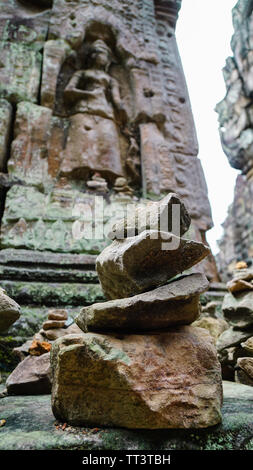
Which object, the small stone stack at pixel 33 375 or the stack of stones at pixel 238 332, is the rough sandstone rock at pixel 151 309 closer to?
the small stone stack at pixel 33 375

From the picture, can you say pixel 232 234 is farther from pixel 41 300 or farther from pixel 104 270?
pixel 104 270

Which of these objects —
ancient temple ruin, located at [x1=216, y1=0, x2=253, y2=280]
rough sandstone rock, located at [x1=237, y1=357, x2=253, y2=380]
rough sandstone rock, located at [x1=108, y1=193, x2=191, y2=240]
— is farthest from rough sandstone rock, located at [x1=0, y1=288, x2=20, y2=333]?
ancient temple ruin, located at [x1=216, y1=0, x2=253, y2=280]

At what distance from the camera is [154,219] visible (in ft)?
3.94

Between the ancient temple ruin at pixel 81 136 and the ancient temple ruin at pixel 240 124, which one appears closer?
the ancient temple ruin at pixel 81 136

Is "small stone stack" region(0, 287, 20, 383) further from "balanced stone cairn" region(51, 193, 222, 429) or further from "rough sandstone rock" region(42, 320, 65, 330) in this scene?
"rough sandstone rock" region(42, 320, 65, 330)

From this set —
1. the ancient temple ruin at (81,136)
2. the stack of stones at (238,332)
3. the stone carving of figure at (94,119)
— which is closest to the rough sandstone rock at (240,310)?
the stack of stones at (238,332)

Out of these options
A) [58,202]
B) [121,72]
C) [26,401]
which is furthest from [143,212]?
[121,72]

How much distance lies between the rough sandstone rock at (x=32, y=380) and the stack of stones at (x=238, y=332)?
926mm

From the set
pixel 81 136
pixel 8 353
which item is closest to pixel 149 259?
pixel 8 353

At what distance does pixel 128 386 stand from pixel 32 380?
642 mm

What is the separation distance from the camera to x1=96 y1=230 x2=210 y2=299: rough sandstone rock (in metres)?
1.07

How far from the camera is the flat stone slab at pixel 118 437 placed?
2.48 ft

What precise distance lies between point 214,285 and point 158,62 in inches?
149
